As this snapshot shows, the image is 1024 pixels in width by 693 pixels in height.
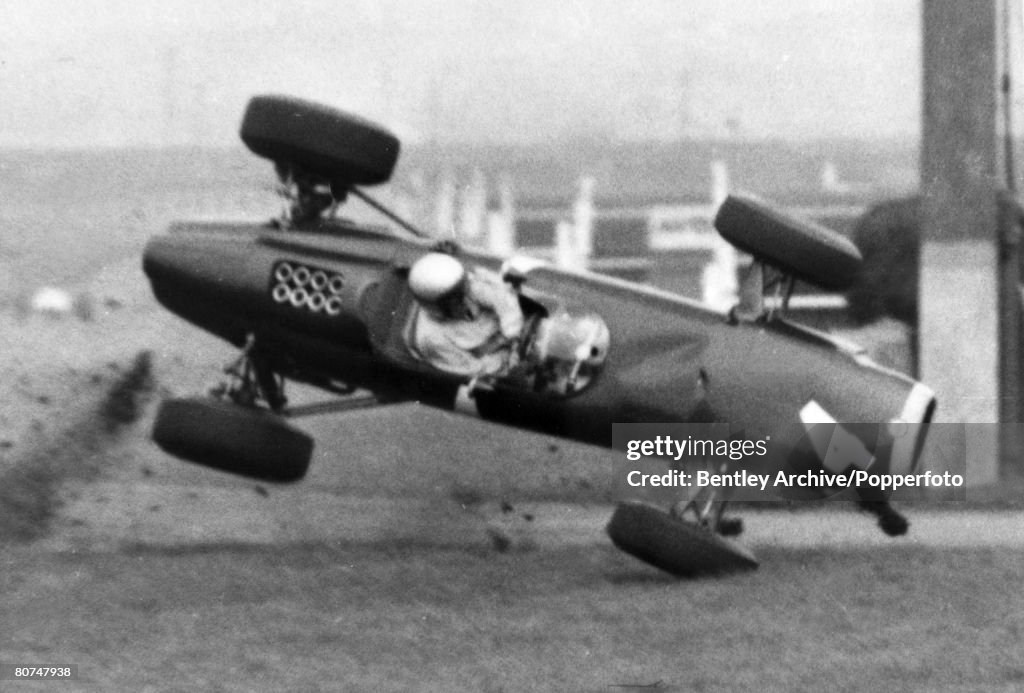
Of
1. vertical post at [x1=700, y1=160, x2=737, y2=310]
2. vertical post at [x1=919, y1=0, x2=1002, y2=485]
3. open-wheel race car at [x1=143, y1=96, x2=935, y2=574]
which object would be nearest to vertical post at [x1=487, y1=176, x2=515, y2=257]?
vertical post at [x1=700, y1=160, x2=737, y2=310]

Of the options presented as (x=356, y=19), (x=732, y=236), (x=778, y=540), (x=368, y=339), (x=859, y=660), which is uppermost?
(x=356, y=19)

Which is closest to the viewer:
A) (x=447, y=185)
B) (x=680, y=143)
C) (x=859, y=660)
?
(x=859, y=660)

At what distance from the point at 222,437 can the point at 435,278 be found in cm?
112

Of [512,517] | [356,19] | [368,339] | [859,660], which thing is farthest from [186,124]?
[859,660]

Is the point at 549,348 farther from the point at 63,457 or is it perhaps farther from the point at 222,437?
the point at 63,457

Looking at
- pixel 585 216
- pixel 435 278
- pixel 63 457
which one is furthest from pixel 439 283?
pixel 585 216

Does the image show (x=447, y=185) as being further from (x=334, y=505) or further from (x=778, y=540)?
(x=778, y=540)

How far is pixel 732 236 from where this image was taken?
631 centimetres

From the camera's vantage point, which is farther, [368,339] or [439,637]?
[368,339]

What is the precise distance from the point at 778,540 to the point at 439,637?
2.72 metres

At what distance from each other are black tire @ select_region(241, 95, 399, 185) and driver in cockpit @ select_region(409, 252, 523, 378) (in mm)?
660

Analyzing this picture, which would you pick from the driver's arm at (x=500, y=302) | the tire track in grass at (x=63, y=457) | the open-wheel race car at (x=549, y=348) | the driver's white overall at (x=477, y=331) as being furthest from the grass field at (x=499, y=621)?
the driver's arm at (x=500, y=302)

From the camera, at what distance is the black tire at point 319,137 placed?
655 cm

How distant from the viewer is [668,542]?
233 inches
